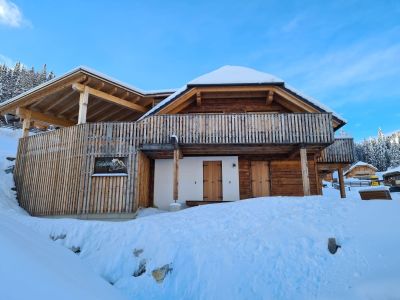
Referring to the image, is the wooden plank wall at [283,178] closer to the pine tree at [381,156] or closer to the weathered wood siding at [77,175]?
the weathered wood siding at [77,175]

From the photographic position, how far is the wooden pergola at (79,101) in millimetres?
14273

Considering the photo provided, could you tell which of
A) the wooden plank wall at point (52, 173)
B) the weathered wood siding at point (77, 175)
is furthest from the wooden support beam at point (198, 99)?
the wooden plank wall at point (52, 173)

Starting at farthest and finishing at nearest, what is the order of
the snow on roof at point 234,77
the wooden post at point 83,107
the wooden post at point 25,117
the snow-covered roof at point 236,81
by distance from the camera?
1. the wooden post at point 25,117
2. the snow on roof at point 234,77
3. the snow-covered roof at point 236,81
4. the wooden post at point 83,107

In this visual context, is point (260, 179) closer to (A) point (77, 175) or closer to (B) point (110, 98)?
(B) point (110, 98)

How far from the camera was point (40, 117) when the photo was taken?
1758cm

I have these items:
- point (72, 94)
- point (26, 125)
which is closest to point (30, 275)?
point (72, 94)

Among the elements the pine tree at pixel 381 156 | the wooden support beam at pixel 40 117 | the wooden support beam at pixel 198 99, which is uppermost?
the pine tree at pixel 381 156

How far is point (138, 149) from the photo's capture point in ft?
45.7

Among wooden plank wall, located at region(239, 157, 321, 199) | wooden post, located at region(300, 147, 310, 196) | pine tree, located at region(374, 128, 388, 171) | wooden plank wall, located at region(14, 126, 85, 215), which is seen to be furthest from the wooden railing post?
pine tree, located at region(374, 128, 388, 171)

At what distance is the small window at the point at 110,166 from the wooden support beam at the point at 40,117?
616 cm

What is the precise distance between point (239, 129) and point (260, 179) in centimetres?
372

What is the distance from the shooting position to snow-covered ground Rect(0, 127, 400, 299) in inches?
226

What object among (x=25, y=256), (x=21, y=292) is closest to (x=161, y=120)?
(x=25, y=256)

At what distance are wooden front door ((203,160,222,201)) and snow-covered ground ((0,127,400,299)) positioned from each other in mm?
5766
